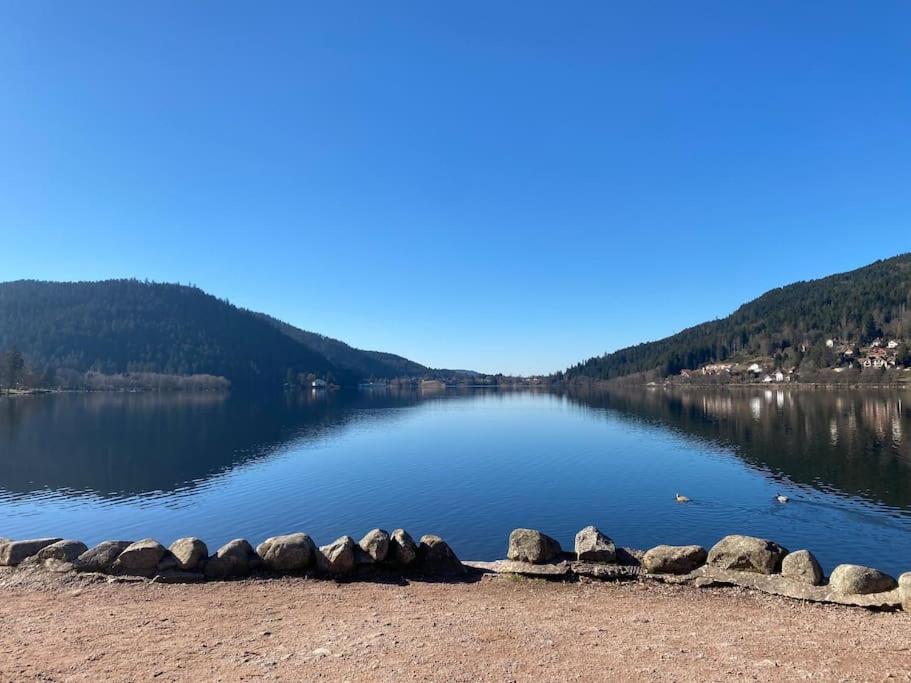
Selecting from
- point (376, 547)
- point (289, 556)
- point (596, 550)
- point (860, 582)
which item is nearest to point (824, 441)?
point (860, 582)

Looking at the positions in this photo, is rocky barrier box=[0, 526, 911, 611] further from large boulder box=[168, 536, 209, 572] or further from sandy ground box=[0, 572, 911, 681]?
sandy ground box=[0, 572, 911, 681]

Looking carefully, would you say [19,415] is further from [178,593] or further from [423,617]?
[423,617]

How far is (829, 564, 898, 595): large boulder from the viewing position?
15.7 m

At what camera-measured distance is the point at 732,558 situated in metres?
18.2

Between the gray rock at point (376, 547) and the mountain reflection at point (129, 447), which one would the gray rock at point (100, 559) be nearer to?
the gray rock at point (376, 547)

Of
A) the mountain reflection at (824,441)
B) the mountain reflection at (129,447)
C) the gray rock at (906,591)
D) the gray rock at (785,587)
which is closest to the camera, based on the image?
→ the gray rock at (906,591)

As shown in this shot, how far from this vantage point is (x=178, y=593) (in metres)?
17.3

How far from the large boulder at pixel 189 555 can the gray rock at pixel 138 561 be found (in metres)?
0.63

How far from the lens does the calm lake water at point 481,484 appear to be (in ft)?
105

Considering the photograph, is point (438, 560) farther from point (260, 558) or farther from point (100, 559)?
point (100, 559)

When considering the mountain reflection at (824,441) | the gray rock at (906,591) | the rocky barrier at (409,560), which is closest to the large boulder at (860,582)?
the gray rock at (906,591)

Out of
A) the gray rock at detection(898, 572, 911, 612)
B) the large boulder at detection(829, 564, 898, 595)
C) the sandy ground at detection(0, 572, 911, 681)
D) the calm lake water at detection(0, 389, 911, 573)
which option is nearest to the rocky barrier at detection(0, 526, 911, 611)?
the sandy ground at detection(0, 572, 911, 681)

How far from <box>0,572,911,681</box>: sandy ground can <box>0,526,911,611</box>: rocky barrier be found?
0.82 meters

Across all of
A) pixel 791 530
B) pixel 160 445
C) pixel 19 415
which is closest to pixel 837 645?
pixel 791 530
